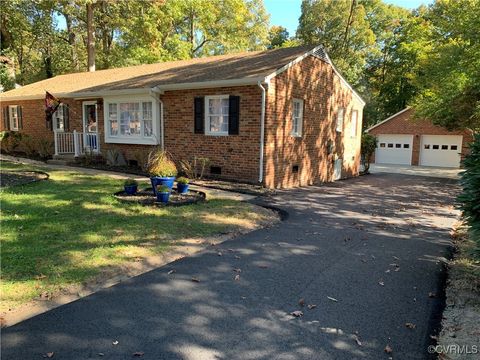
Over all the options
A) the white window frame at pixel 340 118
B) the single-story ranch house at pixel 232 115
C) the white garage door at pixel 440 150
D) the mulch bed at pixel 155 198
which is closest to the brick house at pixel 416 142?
the white garage door at pixel 440 150

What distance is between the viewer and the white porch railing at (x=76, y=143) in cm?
1598

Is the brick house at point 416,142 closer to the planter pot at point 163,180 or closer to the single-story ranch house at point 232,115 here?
the single-story ranch house at point 232,115

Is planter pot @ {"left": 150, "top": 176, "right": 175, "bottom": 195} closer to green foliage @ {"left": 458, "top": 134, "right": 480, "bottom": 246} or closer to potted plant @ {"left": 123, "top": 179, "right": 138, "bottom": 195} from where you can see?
potted plant @ {"left": 123, "top": 179, "right": 138, "bottom": 195}

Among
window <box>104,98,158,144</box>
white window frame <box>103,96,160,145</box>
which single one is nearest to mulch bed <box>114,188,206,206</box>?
white window frame <box>103,96,160,145</box>

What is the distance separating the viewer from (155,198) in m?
8.66

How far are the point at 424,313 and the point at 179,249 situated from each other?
10.7 feet

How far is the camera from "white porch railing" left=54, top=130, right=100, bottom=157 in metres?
16.0

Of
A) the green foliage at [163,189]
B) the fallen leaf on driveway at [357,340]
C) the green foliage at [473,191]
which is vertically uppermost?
→ the green foliage at [473,191]

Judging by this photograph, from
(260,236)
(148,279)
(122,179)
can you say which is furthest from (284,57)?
(148,279)

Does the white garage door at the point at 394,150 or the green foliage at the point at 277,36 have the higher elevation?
the green foliage at the point at 277,36

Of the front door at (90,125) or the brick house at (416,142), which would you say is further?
the brick house at (416,142)

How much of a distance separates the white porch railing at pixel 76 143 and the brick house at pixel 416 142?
22016 mm

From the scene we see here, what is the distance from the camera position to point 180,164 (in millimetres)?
13117

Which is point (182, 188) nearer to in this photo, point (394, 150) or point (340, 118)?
point (340, 118)
